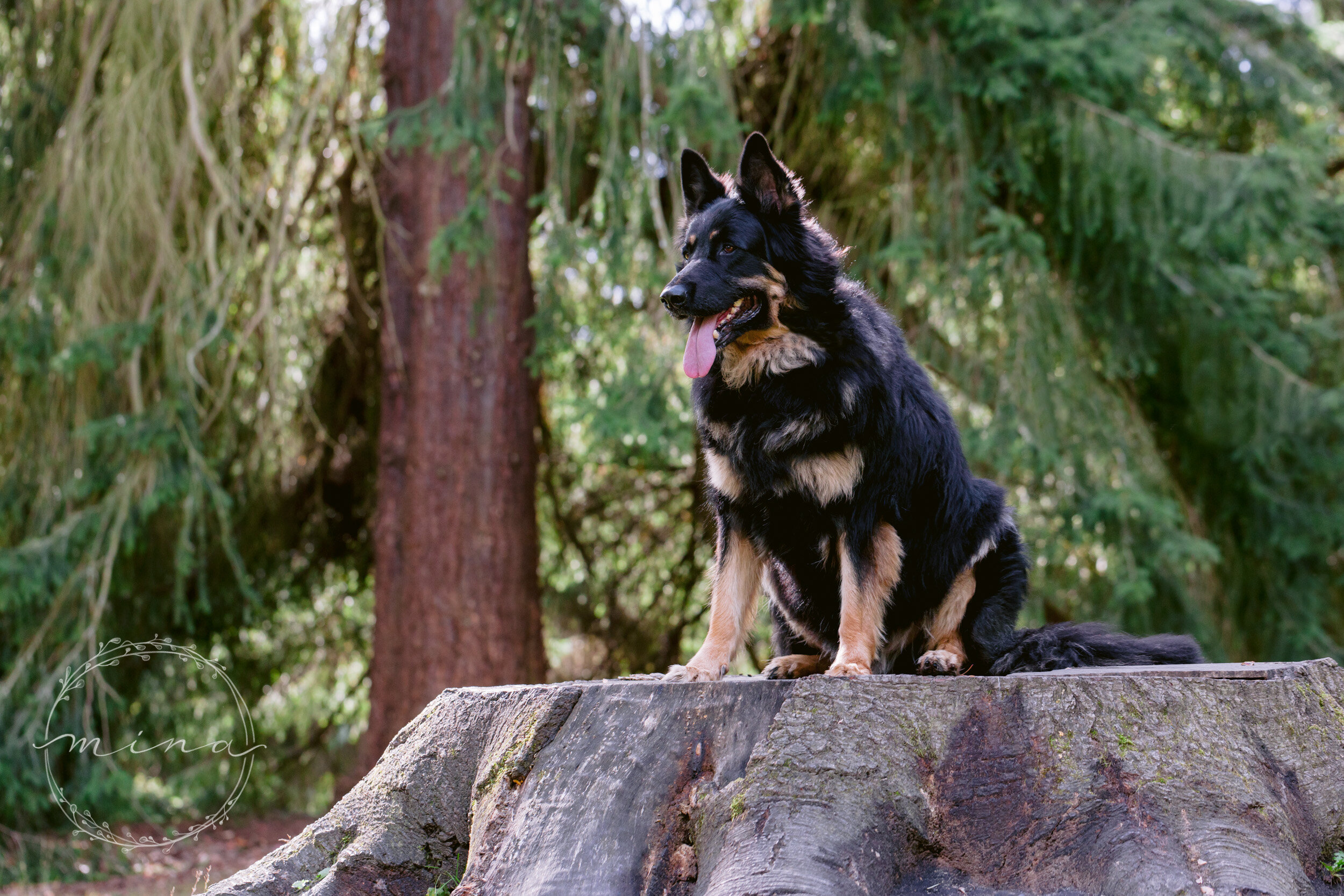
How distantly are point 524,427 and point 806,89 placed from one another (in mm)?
3489

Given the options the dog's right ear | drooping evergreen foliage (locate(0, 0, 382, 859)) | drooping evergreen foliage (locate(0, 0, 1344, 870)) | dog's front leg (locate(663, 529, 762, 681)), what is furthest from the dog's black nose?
drooping evergreen foliage (locate(0, 0, 382, 859))

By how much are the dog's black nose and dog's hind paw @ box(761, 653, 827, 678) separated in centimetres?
140

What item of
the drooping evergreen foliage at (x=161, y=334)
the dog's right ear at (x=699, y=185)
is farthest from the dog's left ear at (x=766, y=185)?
the drooping evergreen foliage at (x=161, y=334)

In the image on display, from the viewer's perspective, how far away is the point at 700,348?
343 centimetres

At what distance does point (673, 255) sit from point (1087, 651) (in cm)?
411

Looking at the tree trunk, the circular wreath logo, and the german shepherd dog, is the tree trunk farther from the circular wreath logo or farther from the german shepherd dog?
the german shepherd dog

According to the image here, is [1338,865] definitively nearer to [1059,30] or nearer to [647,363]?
[647,363]

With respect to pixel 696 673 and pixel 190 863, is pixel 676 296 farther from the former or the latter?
pixel 190 863

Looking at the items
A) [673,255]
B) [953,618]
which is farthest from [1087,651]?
[673,255]

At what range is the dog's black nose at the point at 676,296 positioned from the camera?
133 inches

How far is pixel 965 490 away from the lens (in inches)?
150

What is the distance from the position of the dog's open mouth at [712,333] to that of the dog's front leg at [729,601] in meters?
0.62

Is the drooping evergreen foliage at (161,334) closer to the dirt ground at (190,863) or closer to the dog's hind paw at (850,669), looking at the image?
the dirt ground at (190,863)

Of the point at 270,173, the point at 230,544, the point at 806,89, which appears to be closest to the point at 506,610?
the point at 230,544
